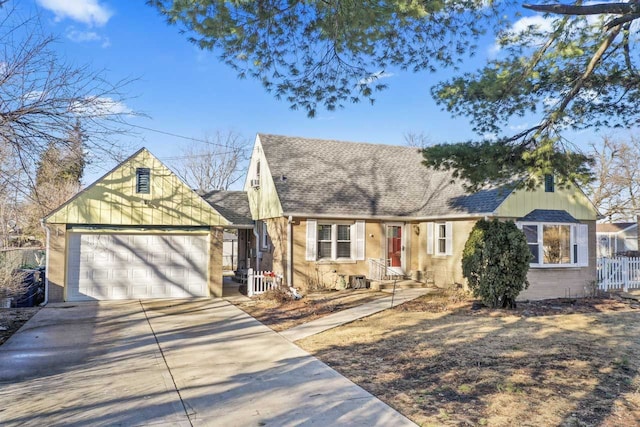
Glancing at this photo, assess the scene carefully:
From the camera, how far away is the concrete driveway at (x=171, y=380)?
17.2 ft

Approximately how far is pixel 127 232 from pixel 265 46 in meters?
10.2

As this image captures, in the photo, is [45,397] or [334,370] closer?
[45,397]

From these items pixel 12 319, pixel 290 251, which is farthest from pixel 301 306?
pixel 12 319

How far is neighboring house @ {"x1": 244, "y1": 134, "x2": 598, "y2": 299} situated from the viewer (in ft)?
52.4

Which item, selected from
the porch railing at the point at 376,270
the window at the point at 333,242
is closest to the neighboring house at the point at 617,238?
the porch railing at the point at 376,270

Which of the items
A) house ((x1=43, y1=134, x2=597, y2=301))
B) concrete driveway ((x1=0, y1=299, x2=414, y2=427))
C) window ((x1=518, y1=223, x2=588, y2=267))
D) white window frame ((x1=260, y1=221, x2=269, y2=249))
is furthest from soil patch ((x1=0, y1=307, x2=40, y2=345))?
window ((x1=518, y1=223, x2=588, y2=267))

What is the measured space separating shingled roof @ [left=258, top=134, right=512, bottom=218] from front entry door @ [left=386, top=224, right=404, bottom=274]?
2.88 ft

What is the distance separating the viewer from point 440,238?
678 inches

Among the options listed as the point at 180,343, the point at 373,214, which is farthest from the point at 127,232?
the point at 373,214

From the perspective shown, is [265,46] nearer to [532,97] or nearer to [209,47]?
[209,47]

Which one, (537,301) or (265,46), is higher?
(265,46)

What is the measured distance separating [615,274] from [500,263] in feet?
26.3

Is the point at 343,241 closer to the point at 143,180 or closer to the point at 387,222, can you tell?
the point at 387,222

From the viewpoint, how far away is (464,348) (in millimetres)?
8539
